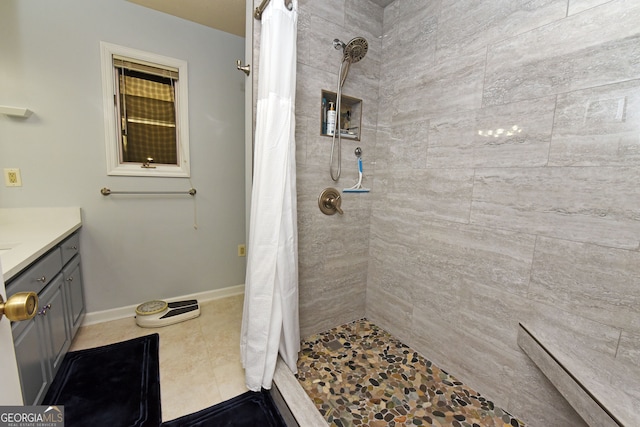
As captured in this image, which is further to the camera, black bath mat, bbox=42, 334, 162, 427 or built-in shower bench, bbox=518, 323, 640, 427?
black bath mat, bbox=42, 334, 162, 427

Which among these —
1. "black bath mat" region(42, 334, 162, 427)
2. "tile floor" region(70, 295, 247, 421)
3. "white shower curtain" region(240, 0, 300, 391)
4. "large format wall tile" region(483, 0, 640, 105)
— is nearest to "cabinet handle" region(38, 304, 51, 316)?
"black bath mat" region(42, 334, 162, 427)

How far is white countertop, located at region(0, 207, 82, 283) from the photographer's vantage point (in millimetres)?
1082

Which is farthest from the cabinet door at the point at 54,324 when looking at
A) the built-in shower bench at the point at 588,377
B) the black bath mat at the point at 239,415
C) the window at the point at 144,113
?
the built-in shower bench at the point at 588,377

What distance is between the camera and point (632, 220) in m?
0.95

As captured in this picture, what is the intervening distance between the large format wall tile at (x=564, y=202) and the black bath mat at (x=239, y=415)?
1507 mm

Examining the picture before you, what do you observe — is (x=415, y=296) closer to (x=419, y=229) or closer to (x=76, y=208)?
(x=419, y=229)

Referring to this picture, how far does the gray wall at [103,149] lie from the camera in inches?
68.5

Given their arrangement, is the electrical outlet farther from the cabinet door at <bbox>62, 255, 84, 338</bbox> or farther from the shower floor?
the shower floor

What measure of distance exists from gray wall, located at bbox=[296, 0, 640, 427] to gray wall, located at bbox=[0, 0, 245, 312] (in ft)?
3.65

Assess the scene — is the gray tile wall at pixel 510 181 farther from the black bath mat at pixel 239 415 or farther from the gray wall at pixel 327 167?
the black bath mat at pixel 239 415

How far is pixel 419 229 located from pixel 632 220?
90 centimetres

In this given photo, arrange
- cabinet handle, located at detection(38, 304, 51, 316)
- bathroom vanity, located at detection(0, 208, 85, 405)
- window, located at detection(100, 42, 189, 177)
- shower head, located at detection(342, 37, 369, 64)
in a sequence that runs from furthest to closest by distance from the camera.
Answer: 1. window, located at detection(100, 42, 189, 177)
2. shower head, located at detection(342, 37, 369, 64)
3. cabinet handle, located at detection(38, 304, 51, 316)
4. bathroom vanity, located at detection(0, 208, 85, 405)

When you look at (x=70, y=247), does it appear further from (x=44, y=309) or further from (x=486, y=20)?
(x=486, y=20)

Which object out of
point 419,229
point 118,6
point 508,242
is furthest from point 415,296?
point 118,6
